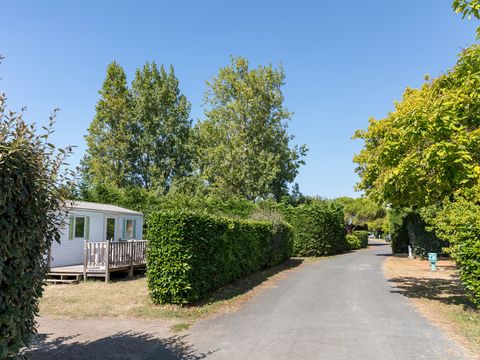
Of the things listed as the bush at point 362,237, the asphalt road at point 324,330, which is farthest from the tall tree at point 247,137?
the asphalt road at point 324,330

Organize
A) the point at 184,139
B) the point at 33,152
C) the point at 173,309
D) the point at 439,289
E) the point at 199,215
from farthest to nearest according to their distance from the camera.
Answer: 1. the point at 184,139
2. the point at 439,289
3. the point at 199,215
4. the point at 173,309
5. the point at 33,152

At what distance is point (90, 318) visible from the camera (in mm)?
9125

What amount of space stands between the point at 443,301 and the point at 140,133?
38.2 metres

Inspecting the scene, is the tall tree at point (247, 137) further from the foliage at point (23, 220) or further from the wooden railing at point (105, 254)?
the foliage at point (23, 220)

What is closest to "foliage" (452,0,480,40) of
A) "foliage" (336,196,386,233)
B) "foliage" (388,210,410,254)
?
"foliage" (388,210,410,254)

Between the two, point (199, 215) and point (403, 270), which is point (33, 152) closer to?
point (199, 215)

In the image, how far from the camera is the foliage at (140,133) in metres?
42.5

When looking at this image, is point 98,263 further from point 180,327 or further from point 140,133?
point 140,133

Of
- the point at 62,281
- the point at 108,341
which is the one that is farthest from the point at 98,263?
the point at 108,341

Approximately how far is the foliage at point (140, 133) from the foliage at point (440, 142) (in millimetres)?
33834

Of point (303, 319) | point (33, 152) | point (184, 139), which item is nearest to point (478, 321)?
point (303, 319)

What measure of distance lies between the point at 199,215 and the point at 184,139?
115 feet

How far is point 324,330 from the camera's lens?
7828 millimetres

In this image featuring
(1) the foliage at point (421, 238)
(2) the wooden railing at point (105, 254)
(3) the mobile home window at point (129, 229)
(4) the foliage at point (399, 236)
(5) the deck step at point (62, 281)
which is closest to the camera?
(2) the wooden railing at point (105, 254)
